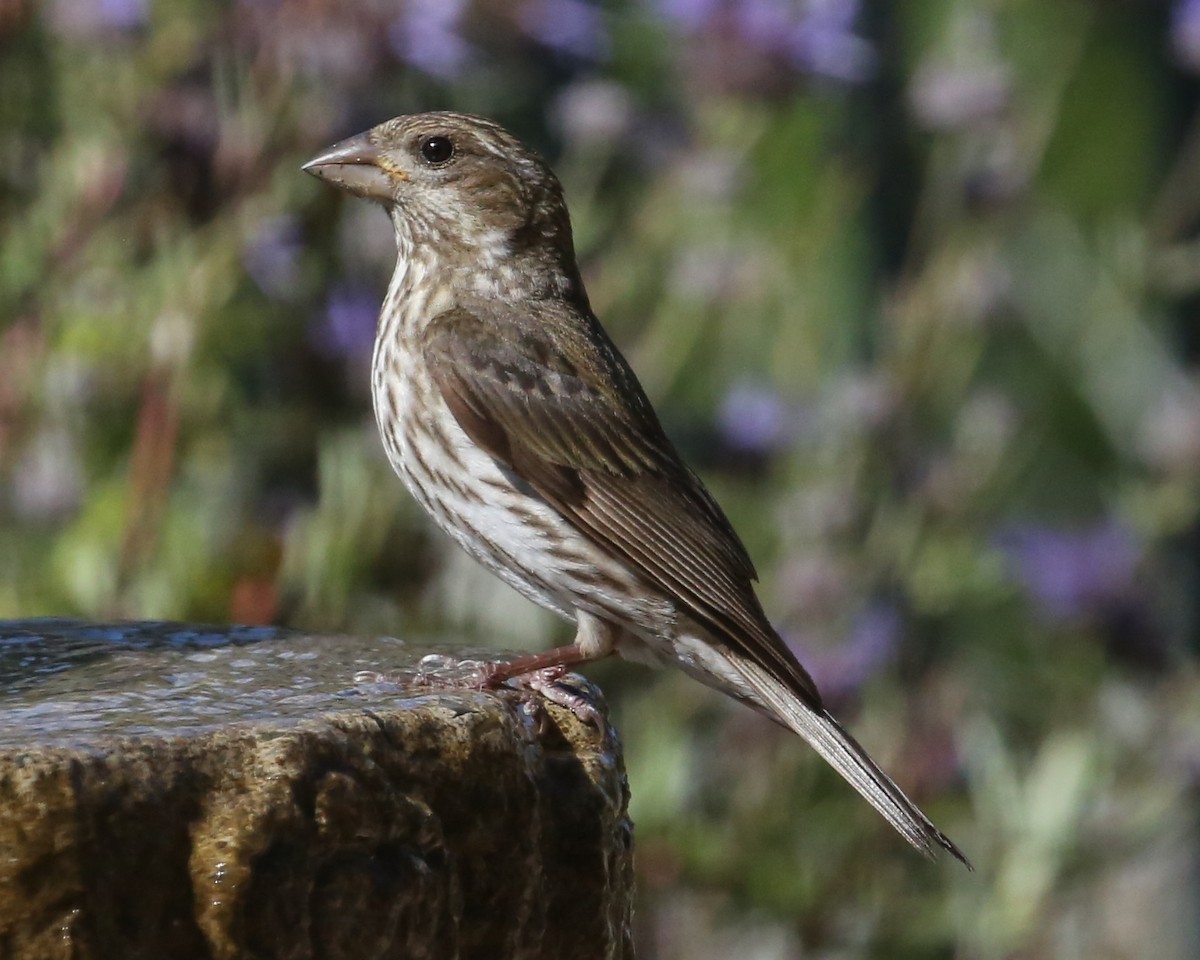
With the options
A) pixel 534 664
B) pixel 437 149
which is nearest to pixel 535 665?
pixel 534 664

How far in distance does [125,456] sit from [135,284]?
0.41 meters

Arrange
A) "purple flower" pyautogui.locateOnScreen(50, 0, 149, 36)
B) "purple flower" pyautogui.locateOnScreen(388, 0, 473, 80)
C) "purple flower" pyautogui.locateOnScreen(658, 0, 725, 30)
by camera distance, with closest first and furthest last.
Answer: "purple flower" pyautogui.locateOnScreen(50, 0, 149, 36) < "purple flower" pyautogui.locateOnScreen(388, 0, 473, 80) < "purple flower" pyautogui.locateOnScreen(658, 0, 725, 30)

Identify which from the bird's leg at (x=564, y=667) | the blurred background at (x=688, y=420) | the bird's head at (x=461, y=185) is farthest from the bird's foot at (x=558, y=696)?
the blurred background at (x=688, y=420)

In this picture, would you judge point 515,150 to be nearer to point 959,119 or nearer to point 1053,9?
point 959,119

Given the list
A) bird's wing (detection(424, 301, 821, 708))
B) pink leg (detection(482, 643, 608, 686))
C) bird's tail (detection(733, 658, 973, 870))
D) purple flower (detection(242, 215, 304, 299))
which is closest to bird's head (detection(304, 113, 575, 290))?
bird's wing (detection(424, 301, 821, 708))

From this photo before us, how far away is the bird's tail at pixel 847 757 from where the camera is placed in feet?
11.4

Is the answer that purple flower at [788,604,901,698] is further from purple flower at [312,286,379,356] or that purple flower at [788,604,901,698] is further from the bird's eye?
the bird's eye

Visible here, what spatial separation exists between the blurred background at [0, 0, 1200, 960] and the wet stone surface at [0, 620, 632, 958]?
1.59m

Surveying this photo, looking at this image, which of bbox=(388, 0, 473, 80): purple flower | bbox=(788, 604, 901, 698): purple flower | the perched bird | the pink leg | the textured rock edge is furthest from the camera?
bbox=(788, 604, 901, 698): purple flower

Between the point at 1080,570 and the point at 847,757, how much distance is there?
2.15 meters

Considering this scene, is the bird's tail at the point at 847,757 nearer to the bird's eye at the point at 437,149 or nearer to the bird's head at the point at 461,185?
the bird's head at the point at 461,185

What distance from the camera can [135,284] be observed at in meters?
4.88

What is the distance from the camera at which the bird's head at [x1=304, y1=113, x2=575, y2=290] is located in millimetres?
4164

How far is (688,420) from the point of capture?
5945 millimetres
